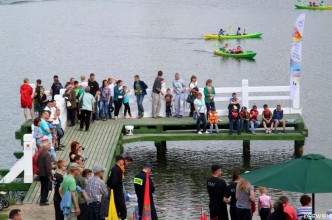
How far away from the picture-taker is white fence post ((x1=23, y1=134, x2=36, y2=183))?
24.5 metres

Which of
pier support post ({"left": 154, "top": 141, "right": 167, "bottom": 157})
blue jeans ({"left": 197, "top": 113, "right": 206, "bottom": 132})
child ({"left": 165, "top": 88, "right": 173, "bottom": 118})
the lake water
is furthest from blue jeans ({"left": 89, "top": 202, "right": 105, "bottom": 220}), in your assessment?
pier support post ({"left": 154, "top": 141, "right": 167, "bottom": 157})

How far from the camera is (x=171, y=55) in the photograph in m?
75.9

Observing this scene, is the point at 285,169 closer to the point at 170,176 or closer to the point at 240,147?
the point at 170,176

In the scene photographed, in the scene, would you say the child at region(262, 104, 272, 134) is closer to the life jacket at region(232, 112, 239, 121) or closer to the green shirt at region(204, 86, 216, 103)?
the life jacket at region(232, 112, 239, 121)

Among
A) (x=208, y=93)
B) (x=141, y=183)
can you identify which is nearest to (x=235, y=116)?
(x=208, y=93)

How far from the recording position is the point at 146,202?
20.8 metres

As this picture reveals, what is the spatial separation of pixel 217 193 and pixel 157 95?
13298 mm

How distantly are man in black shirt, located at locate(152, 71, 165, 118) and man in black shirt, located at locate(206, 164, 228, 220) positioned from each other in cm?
1302

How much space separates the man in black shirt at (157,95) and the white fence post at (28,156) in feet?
29.6

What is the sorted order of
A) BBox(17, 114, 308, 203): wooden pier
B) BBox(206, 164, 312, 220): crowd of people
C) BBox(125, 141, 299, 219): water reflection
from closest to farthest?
1. BBox(206, 164, 312, 220): crowd of people
2. BBox(125, 141, 299, 219): water reflection
3. BBox(17, 114, 308, 203): wooden pier

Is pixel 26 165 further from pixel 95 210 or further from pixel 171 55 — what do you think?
pixel 171 55

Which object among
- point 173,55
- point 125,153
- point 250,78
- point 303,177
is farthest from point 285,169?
point 173,55

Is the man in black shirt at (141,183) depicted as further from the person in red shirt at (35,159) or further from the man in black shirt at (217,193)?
the person in red shirt at (35,159)

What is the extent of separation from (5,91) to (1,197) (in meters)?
33.0
